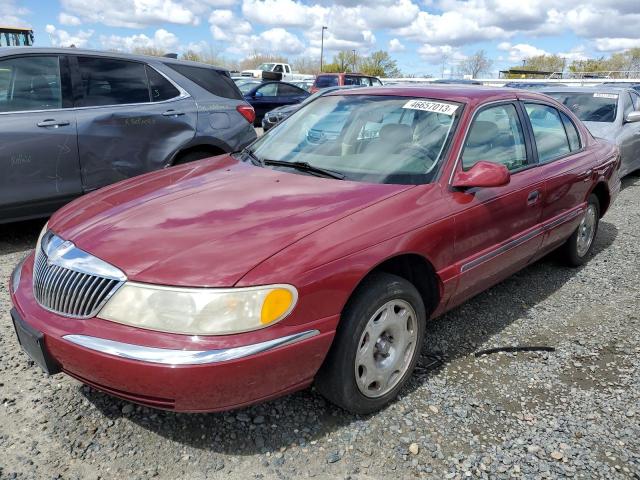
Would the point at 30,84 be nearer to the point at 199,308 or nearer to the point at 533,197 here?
the point at 199,308

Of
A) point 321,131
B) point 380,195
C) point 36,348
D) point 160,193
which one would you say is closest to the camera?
point 36,348

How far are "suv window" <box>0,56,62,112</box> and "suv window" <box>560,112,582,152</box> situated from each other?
14.3 feet

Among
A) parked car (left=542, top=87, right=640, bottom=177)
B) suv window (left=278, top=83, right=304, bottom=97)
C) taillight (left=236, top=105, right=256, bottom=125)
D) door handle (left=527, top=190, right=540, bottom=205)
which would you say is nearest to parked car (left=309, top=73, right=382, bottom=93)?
suv window (left=278, top=83, right=304, bottom=97)

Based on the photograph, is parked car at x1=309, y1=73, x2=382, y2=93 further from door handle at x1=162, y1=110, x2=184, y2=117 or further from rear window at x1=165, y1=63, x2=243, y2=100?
door handle at x1=162, y1=110, x2=184, y2=117

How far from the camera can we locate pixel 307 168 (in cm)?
299

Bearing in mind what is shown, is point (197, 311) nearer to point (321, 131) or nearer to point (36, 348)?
point (36, 348)

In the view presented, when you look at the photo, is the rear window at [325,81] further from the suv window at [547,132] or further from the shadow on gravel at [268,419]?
the shadow on gravel at [268,419]

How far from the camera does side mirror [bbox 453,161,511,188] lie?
2730 mm

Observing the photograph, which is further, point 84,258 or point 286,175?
point 286,175

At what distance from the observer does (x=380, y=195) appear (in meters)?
2.56

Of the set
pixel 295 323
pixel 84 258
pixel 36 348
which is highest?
pixel 84 258

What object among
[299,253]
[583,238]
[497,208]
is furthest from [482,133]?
[583,238]

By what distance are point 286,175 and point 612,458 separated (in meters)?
2.12

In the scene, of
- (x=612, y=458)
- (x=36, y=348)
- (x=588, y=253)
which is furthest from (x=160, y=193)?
(x=588, y=253)
